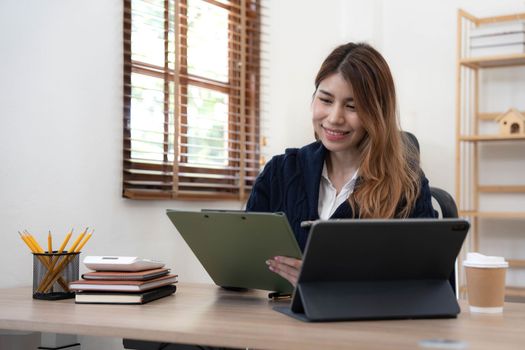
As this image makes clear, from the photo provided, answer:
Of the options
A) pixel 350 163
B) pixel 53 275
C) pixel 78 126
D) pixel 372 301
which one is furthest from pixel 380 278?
pixel 78 126

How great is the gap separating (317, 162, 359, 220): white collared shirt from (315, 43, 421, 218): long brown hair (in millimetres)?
77

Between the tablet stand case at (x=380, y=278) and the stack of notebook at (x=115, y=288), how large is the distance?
36cm

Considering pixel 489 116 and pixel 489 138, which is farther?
pixel 489 116

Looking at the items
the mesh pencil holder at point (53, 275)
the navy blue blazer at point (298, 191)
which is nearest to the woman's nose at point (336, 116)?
the navy blue blazer at point (298, 191)

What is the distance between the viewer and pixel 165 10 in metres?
3.06

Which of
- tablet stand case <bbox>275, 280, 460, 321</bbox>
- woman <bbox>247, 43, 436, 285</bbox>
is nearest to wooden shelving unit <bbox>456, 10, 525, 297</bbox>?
woman <bbox>247, 43, 436, 285</bbox>

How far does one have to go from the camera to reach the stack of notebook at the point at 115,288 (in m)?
1.69

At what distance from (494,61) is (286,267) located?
102 inches

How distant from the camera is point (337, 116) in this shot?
6.68 feet

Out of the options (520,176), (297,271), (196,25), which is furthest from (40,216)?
(520,176)

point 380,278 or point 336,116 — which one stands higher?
point 336,116

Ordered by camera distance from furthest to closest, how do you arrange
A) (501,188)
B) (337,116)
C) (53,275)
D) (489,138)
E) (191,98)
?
(501,188) → (489,138) → (191,98) → (337,116) → (53,275)

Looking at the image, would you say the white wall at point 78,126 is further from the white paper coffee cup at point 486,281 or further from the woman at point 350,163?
the white paper coffee cup at point 486,281

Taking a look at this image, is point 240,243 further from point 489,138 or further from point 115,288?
point 489,138
